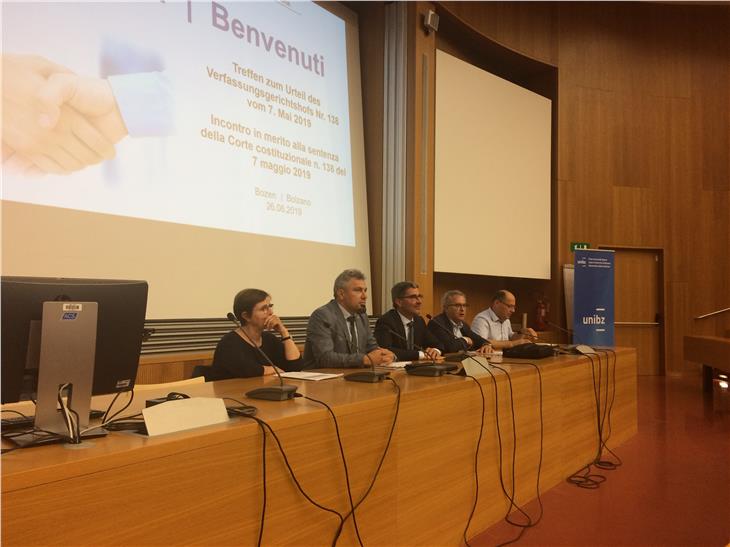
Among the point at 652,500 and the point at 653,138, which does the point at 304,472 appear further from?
the point at 653,138

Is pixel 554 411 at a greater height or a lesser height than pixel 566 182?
lesser

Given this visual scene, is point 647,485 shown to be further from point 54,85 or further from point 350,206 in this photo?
point 54,85

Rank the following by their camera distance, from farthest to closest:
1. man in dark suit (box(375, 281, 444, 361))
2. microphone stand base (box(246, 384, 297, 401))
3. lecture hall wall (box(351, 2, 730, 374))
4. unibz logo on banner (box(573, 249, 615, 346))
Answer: lecture hall wall (box(351, 2, 730, 374)) < unibz logo on banner (box(573, 249, 615, 346)) < man in dark suit (box(375, 281, 444, 361)) < microphone stand base (box(246, 384, 297, 401))

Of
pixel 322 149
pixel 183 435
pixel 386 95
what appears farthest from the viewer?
pixel 386 95

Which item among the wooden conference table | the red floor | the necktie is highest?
A: the necktie

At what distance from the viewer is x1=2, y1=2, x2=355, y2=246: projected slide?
3.29 meters

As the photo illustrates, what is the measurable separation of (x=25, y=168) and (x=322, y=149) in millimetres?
2393

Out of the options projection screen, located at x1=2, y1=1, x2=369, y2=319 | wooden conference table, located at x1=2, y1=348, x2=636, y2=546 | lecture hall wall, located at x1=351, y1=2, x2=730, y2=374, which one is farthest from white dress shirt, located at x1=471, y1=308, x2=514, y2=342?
lecture hall wall, located at x1=351, y1=2, x2=730, y2=374

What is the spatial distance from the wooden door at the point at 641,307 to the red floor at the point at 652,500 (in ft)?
11.2

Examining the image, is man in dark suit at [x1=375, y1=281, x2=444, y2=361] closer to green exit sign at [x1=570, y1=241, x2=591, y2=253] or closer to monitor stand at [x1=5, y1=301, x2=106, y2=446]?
monitor stand at [x1=5, y1=301, x2=106, y2=446]

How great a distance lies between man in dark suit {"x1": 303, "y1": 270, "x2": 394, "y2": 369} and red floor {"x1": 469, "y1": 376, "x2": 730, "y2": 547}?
3.39 ft

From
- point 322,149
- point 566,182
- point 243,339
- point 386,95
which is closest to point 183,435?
point 243,339

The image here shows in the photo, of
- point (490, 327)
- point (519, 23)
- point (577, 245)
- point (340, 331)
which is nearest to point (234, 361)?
point (340, 331)

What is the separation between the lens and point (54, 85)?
336 centimetres
